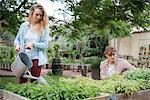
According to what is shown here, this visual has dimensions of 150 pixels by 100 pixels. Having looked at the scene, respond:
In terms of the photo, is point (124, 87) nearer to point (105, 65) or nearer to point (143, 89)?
point (143, 89)

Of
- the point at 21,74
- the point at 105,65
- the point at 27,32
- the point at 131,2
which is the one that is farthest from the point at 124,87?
the point at 131,2

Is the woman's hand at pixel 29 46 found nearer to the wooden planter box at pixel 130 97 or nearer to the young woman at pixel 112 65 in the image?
the wooden planter box at pixel 130 97

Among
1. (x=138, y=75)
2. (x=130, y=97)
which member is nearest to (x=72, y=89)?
(x=130, y=97)

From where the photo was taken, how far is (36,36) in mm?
3041

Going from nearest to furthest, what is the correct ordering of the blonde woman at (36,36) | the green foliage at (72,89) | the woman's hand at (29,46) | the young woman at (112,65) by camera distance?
1. the green foliage at (72,89)
2. the woman's hand at (29,46)
3. the blonde woman at (36,36)
4. the young woman at (112,65)

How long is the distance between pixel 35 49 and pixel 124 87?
102 cm

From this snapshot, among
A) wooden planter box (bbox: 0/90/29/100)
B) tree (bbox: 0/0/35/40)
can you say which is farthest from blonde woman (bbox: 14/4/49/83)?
tree (bbox: 0/0/35/40)

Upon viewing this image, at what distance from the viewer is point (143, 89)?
2840mm

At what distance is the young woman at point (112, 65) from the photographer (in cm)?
390

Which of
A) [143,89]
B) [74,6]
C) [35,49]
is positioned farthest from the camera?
[74,6]

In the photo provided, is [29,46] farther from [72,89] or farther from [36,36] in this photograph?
[72,89]

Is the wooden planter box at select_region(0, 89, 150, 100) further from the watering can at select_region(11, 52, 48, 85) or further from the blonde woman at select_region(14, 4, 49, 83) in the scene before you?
the blonde woman at select_region(14, 4, 49, 83)

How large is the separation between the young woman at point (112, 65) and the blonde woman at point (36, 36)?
1.19 meters

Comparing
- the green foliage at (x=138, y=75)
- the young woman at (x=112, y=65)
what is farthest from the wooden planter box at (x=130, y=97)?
the young woman at (x=112, y=65)
